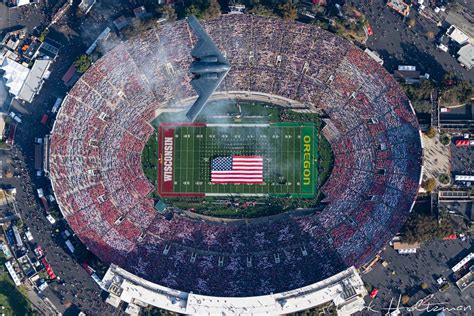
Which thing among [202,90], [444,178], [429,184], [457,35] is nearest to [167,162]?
[202,90]

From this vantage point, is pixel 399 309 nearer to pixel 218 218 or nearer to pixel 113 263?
pixel 218 218

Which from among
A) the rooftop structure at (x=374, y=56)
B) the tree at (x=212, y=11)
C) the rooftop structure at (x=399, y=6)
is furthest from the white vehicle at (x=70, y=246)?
the rooftop structure at (x=399, y=6)

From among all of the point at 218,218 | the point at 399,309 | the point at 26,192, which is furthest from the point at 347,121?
the point at 26,192

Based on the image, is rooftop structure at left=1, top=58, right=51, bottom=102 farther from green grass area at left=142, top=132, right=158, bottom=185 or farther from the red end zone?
the red end zone

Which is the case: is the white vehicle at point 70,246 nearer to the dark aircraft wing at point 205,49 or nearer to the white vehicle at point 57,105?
the white vehicle at point 57,105

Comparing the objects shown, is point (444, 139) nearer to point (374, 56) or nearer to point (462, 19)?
point (374, 56)

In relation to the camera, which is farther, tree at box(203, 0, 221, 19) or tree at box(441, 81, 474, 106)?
tree at box(441, 81, 474, 106)

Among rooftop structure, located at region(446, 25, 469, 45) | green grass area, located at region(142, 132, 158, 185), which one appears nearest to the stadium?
green grass area, located at region(142, 132, 158, 185)
